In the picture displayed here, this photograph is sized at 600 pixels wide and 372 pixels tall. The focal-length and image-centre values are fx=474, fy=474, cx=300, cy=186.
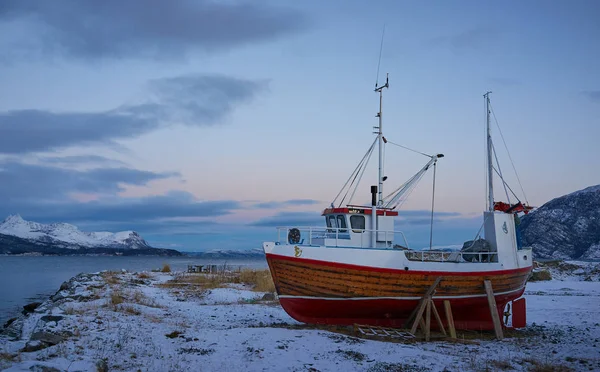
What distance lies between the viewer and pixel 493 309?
17.2 m

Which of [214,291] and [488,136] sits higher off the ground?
[488,136]

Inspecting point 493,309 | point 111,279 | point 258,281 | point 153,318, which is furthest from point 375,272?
point 111,279

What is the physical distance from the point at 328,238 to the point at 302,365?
23.8 ft

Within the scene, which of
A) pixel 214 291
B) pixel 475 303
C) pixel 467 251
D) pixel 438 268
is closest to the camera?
pixel 438 268

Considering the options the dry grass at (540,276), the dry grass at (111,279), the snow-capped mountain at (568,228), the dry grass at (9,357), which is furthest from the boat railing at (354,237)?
the snow-capped mountain at (568,228)

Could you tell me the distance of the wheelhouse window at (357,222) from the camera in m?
18.6

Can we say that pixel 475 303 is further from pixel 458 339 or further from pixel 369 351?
pixel 369 351

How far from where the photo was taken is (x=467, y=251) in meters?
19.8

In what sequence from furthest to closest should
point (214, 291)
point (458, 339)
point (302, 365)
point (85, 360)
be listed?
1. point (214, 291)
2. point (458, 339)
3. point (302, 365)
4. point (85, 360)

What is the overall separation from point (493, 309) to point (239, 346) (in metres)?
9.87

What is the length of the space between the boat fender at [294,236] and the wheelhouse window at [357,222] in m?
2.73

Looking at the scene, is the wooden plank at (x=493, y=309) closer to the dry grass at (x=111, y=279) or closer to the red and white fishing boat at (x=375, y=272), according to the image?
the red and white fishing boat at (x=375, y=272)

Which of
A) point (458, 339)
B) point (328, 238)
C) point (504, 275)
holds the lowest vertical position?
point (458, 339)

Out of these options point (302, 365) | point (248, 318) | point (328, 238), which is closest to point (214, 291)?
point (248, 318)
